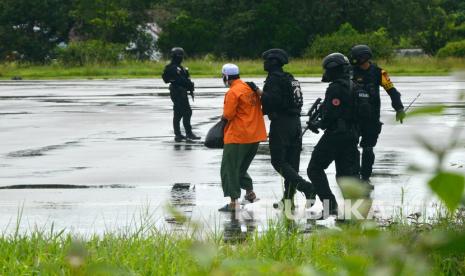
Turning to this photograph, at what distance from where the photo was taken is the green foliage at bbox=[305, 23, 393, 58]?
57.8 metres

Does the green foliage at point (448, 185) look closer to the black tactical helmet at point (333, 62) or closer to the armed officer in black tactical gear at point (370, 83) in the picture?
the black tactical helmet at point (333, 62)

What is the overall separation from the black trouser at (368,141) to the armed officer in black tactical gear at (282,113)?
43.3 inches

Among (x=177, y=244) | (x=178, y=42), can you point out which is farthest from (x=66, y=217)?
(x=178, y=42)

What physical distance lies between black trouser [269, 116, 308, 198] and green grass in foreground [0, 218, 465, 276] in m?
3.15

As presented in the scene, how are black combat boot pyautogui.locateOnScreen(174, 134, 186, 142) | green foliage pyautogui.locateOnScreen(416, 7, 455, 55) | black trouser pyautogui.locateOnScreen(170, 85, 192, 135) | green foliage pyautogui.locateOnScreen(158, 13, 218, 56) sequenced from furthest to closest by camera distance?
1. green foliage pyautogui.locateOnScreen(158, 13, 218, 56)
2. green foliage pyautogui.locateOnScreen(416, 7, 455, 55)
3. black combat boot pyautogui.locateOnScreen(174, 134, 186, 142)
4. black trouser pyautogui.locateOnScreen(170, 85, 192, 135)

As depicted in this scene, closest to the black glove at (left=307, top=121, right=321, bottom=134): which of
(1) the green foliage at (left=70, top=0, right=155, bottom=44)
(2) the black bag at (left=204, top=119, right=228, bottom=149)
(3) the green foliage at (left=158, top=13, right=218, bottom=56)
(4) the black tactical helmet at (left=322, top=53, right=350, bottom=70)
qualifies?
(4) the black tactical helmet at (left=322, top=53, right=350, bottom=70)

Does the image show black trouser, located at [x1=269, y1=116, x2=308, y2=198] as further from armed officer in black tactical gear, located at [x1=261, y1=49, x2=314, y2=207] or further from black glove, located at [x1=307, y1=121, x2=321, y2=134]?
black glove, located at [x1=307, y1=121, x2=321, y2=134]

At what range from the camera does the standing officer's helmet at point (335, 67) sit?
9.51 meters

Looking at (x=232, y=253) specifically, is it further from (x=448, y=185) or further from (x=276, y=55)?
(x=276, y=55)

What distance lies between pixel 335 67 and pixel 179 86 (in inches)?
318

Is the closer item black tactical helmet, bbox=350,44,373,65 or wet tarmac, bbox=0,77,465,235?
wet tarmac, bbox=0,77,465,235

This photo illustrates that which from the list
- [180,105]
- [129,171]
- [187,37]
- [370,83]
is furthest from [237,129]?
[187,37]

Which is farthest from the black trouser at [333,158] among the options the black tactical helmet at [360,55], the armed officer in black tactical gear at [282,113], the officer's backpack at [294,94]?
the black tactical helmet at [360,55]

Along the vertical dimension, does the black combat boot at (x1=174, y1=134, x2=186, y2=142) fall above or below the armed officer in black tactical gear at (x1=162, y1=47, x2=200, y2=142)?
below
